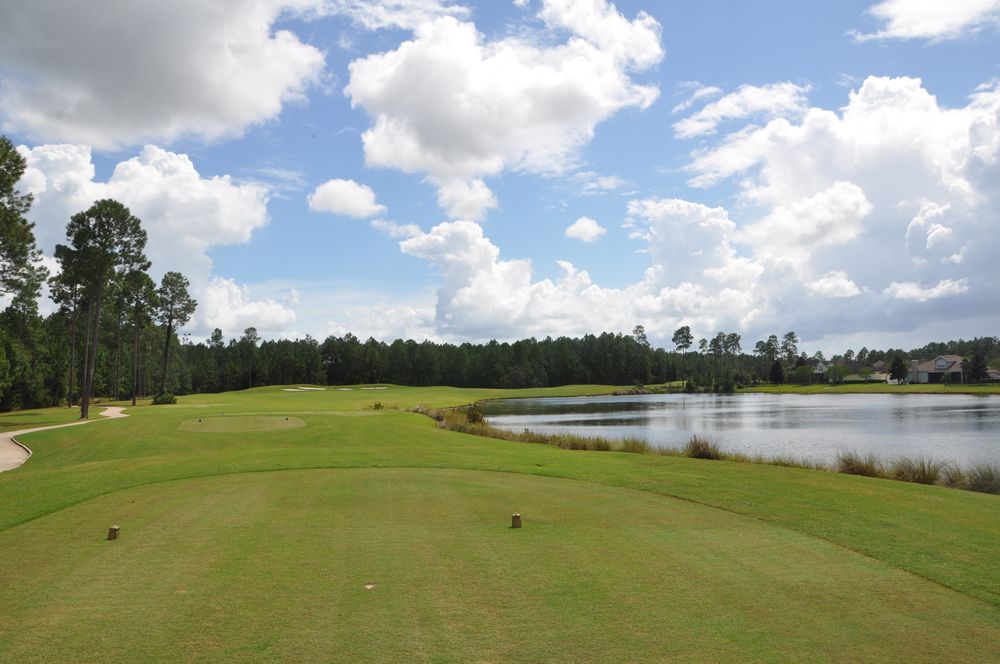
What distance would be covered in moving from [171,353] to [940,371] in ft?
473

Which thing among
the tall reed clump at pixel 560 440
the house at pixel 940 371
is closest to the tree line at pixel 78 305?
the tall reed clump at pixel 560 440

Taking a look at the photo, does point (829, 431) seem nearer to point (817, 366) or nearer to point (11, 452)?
point (11, 452)

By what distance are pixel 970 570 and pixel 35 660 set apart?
913 cm

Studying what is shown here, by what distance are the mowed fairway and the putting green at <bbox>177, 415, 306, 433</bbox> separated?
1481cm

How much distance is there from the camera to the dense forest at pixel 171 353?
133ft

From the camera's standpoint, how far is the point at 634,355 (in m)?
155

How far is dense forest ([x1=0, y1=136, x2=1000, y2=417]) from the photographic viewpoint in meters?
40.6

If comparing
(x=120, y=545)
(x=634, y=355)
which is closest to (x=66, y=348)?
(x=120, y=545)

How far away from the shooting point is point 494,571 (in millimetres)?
7074

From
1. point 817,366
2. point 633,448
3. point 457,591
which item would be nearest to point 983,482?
point 633,448

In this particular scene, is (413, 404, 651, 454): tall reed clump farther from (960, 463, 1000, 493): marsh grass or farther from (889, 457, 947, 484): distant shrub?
(960, 463, 1000, 493): marsh grass

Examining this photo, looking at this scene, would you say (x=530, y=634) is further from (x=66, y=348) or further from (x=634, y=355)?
(x=634, y=355)

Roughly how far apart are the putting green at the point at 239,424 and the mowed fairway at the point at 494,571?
14807mm

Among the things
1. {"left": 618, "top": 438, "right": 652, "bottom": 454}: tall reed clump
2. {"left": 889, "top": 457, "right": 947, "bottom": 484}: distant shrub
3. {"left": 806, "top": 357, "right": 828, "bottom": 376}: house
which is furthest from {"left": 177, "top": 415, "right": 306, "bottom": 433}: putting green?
{"left": 806, "top": 357, "right": 828, "bottom": 376}: house
